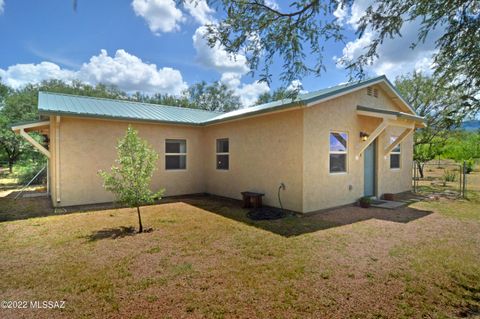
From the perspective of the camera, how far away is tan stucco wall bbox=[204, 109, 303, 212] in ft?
23.5

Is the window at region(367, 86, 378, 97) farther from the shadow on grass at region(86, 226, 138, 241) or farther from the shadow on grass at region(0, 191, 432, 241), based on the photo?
the shadow on grass at region(86, 226, 138, 241)

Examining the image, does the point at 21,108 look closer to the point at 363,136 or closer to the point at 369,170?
the point at 363,136

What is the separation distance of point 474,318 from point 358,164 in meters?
6.36

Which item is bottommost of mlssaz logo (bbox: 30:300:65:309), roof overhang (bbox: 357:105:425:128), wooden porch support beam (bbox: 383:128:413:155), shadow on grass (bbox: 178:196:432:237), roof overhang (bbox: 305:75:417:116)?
mlssaz logo (bbox: 30:300:65:309)

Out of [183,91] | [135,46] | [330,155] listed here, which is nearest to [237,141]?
[330,155]

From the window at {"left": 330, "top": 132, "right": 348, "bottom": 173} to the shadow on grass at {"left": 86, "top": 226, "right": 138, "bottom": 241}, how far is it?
5926 millimetres

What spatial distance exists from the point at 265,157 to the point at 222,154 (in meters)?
2.58

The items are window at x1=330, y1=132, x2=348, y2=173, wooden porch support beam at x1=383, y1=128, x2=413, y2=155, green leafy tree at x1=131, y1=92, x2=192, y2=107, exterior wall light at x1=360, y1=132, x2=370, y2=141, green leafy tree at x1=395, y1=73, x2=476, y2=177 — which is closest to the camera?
window at x1=330, y1=132, x2=348, y2=173

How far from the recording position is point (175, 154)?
10383 millimetres

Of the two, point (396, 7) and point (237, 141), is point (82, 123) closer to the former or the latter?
point (237, 141)

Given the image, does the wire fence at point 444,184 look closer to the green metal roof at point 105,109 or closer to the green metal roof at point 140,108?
the green metal roof at point 140,108

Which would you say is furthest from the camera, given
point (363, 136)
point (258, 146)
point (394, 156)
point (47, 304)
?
point (394, 156)

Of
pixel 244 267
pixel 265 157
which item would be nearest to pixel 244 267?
pixel 244 267

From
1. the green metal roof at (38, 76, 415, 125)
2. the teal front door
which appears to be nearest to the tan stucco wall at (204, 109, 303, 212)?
the green metal roof at (38, 76, 415, 125)
